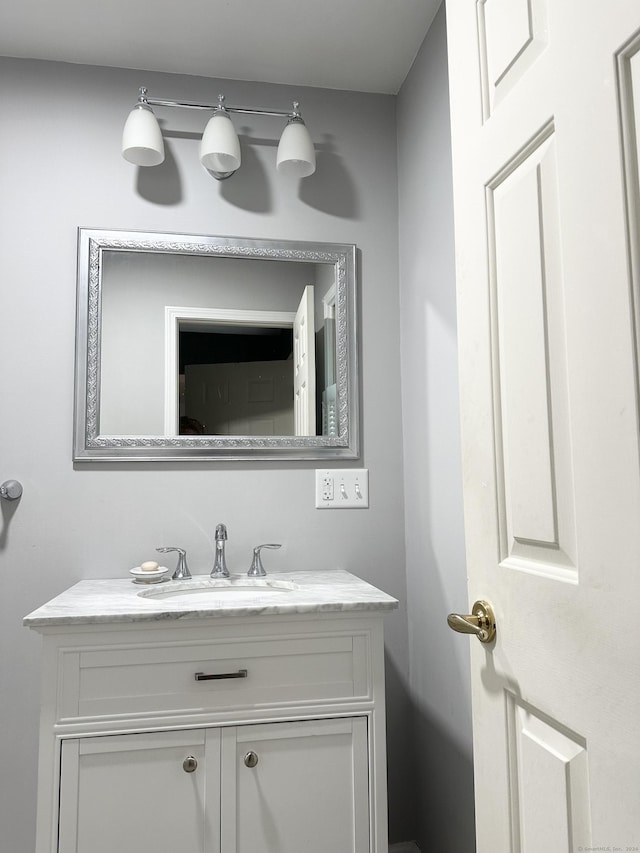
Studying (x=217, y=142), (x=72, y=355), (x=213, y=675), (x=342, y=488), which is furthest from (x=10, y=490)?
(x=217, y=142)

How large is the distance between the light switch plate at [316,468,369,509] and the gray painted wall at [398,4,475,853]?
148 mm

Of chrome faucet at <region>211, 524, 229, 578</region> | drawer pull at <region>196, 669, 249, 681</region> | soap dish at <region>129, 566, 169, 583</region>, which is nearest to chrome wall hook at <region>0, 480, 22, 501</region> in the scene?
soap dish at <region>129, 566, 169, 583</region>

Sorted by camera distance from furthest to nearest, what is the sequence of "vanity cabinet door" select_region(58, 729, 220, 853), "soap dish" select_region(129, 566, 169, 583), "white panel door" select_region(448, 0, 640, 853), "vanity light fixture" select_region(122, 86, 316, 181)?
"vanity light fixture" select_region(122, 86, 316, 181)
"soap dish" select_region(129, 566, 169, 583)
"vanity cabinet door" select_region(58, 729, 220, 853)
"white panel door" select_region(448, 0, 640, 853)

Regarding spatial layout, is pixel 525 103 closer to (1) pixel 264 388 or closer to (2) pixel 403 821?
(1) pixel 264 388

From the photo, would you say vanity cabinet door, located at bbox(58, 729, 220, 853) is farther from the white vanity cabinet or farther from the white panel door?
the white panel door

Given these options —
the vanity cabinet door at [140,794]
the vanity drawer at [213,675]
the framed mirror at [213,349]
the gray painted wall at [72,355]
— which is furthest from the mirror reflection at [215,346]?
the vanity cabinet door at [140,794]

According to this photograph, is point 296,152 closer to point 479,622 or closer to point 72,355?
point 72,355

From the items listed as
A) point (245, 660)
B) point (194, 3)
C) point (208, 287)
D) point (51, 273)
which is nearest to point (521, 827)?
point (245, 660)

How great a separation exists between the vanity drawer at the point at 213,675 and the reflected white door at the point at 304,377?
735 millimetres

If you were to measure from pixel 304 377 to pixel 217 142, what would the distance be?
755 mm

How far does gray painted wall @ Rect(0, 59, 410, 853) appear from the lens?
1850mm

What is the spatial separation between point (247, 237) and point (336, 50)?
629 mm

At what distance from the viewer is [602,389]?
626 millimetres

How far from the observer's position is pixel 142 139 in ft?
6.01
